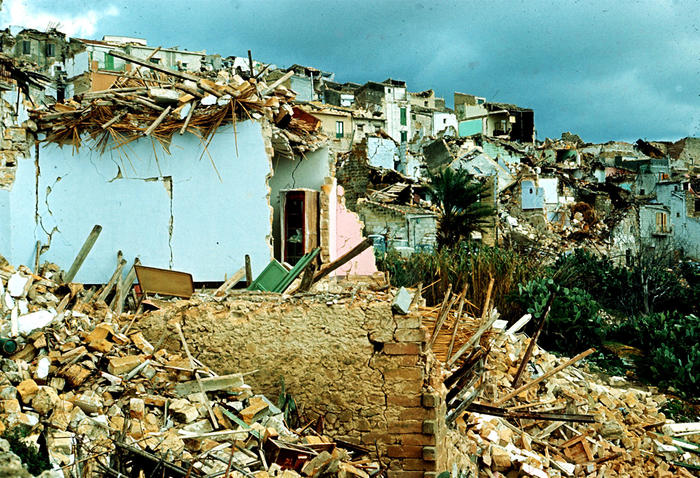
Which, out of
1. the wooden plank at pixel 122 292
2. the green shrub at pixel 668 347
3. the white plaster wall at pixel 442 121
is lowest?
the green shrub at pixel 668 347

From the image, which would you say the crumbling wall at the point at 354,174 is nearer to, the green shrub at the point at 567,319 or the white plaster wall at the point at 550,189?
the white plaster wall at the point at 550,189

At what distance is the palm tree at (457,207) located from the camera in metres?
22.2

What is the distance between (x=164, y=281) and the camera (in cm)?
659

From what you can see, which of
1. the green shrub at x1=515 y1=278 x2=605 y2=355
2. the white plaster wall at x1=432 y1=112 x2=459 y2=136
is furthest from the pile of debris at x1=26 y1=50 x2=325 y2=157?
the white plaster wall at x1=432 y1=112 x2=459 y2=136

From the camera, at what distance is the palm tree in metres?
22.2

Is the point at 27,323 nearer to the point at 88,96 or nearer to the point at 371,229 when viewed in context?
the point at 88,96

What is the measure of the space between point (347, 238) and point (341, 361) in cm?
541

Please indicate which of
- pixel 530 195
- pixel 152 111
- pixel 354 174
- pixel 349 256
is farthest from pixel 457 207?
pixel 349 256

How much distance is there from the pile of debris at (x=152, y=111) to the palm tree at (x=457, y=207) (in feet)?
50.7

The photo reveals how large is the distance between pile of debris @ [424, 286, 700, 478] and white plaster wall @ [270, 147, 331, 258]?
3160 mm

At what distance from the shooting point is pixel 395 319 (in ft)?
15.8

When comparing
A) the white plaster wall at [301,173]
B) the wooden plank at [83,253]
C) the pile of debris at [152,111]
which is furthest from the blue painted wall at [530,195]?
the wooden plank at [83,253]

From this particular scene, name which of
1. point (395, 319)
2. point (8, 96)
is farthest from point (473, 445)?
point (8, 96)

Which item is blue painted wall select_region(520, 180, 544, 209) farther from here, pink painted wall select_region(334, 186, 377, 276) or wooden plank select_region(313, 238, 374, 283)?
wooden plank select_region(313, 238, 374, 283)
